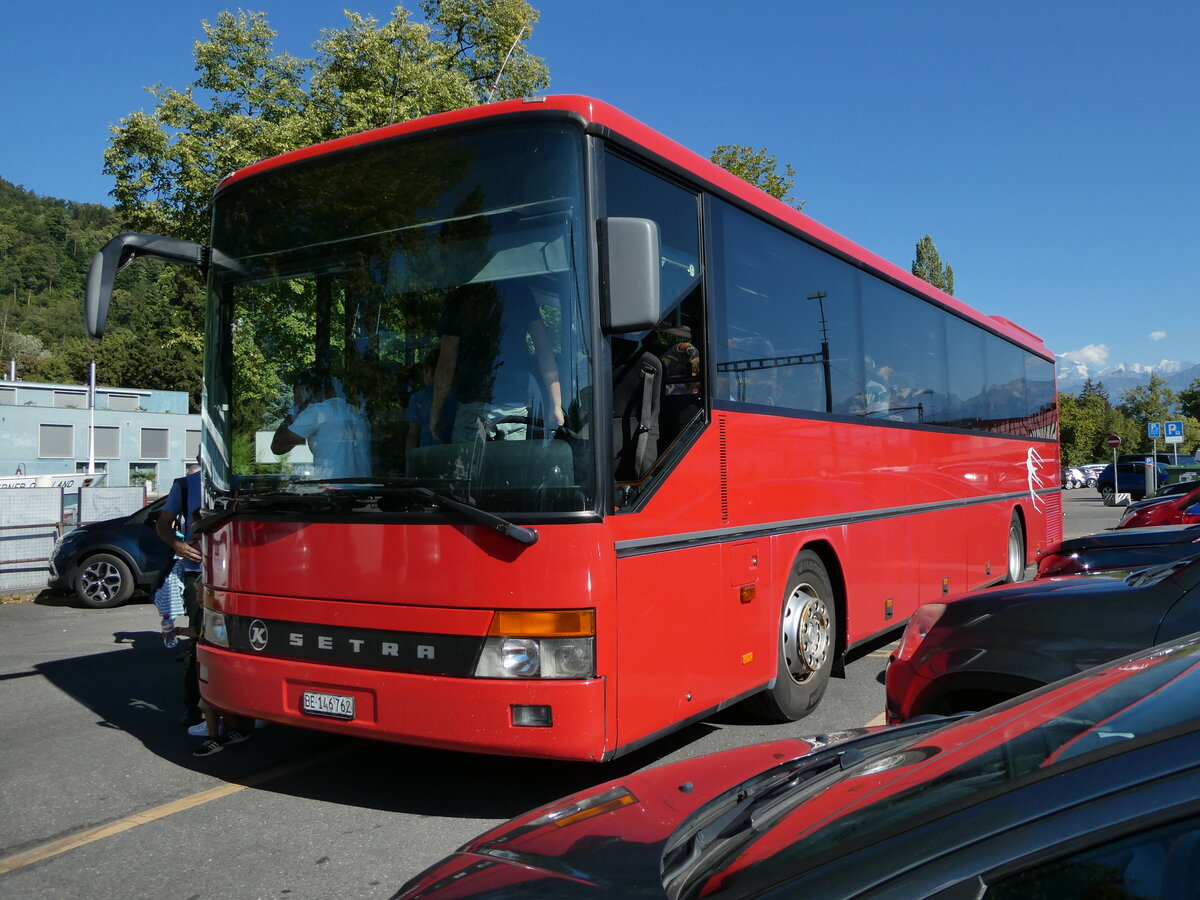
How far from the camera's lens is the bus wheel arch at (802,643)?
625cm

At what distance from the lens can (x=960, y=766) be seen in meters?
1.74

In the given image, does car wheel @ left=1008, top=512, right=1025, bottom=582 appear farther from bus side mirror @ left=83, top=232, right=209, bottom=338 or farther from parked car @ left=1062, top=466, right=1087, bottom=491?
parked car @ left=1062, top=466, right=1087, bottom=491

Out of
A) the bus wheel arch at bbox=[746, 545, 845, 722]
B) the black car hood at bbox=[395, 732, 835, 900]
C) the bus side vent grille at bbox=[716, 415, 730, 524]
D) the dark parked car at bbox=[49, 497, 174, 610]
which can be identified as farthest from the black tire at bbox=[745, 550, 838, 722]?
the dark parked car at bbox=[49, 497, 174, 610]

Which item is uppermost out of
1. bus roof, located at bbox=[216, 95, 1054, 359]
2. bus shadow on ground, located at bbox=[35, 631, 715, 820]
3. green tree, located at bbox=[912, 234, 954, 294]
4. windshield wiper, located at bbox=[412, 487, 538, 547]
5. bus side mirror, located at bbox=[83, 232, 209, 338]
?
green tree, located at bbox=[912, 234, 954, 294]

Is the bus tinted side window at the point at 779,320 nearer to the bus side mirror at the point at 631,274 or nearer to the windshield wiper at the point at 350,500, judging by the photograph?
the bus side mirror at the point at 631,274

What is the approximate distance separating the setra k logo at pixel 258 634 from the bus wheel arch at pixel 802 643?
295 cm

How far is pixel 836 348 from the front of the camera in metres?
7.54

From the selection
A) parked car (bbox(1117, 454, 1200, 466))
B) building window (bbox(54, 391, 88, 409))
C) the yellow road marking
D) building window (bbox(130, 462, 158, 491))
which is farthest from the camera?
building window (bbox(54, 391, 88, 409))

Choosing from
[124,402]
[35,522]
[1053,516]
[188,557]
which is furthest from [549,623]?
[124,402]

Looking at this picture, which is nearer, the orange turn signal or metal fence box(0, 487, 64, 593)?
the orange turn signal

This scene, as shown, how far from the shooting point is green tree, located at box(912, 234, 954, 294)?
76875 millimetres

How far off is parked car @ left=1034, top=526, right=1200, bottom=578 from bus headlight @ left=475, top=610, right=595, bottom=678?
5473 mm

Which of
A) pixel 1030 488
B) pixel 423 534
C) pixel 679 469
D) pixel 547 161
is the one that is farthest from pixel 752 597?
pixel 1030 488

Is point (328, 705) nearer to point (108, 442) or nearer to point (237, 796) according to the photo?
point (237, 796)
